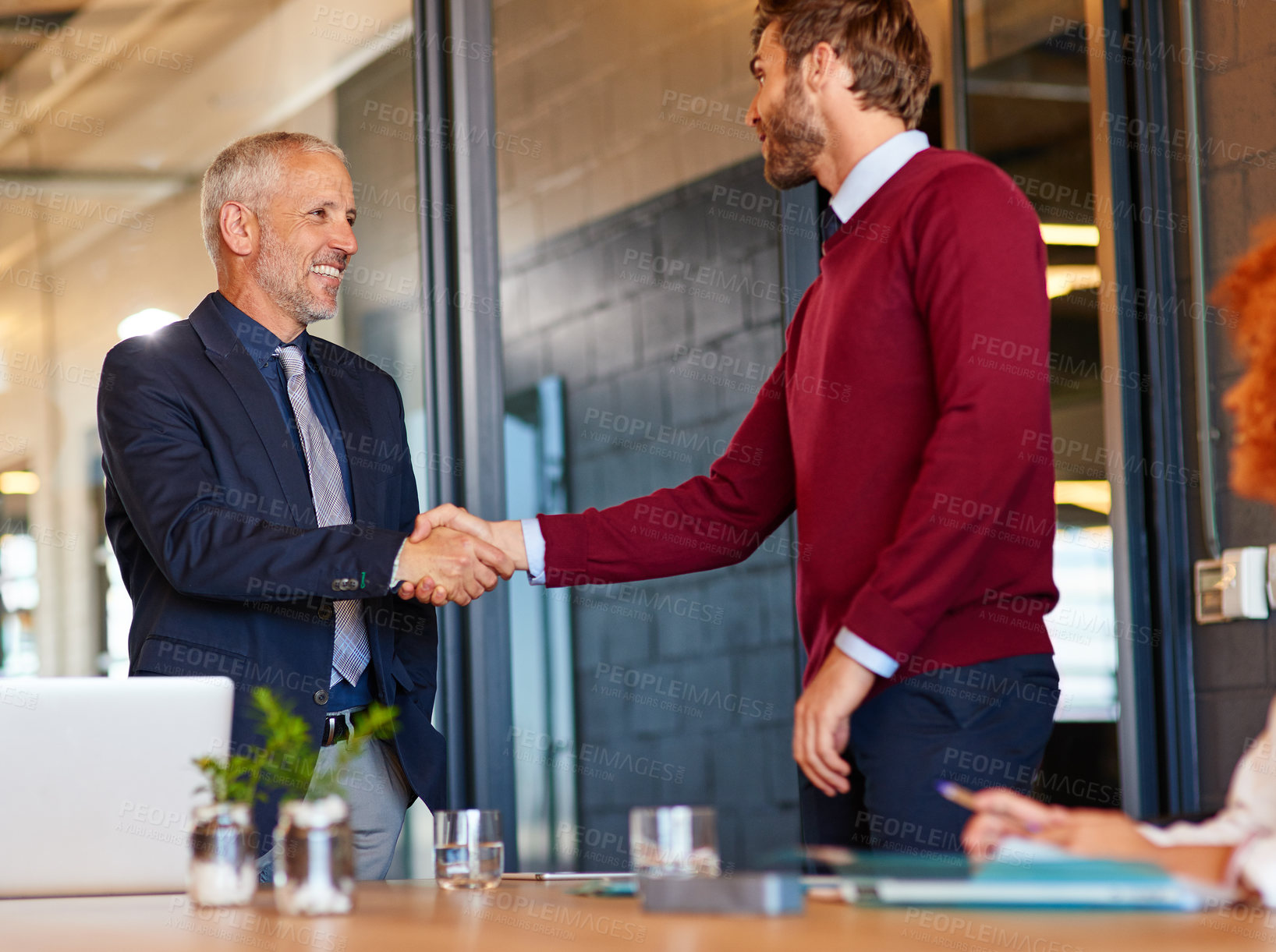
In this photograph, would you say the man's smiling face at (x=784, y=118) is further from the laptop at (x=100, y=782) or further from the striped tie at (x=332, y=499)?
the laptop at (x=100, y=782)

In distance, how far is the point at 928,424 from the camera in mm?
1734

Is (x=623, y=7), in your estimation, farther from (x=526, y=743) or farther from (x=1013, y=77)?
(x=526, y=743)

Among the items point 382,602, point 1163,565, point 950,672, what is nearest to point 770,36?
point 950,672

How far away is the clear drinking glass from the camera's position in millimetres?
1266

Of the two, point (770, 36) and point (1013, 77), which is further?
point (1013, 77)

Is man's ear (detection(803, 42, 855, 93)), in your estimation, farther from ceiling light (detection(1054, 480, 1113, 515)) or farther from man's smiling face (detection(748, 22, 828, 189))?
ceiling light (detection(1054, 480, 1113, 515))

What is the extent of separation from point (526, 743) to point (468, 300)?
3.41 ft

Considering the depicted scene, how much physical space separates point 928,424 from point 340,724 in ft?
3.54

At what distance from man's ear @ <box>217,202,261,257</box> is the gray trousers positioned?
896 millimetres

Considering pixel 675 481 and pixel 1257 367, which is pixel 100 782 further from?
pixel 675 481

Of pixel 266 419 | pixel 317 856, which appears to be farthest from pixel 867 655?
pixel 266 419

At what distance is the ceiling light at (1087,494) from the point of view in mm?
3016

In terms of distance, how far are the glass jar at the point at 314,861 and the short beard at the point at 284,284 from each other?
1.34m

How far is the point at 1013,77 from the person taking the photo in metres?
3.39
